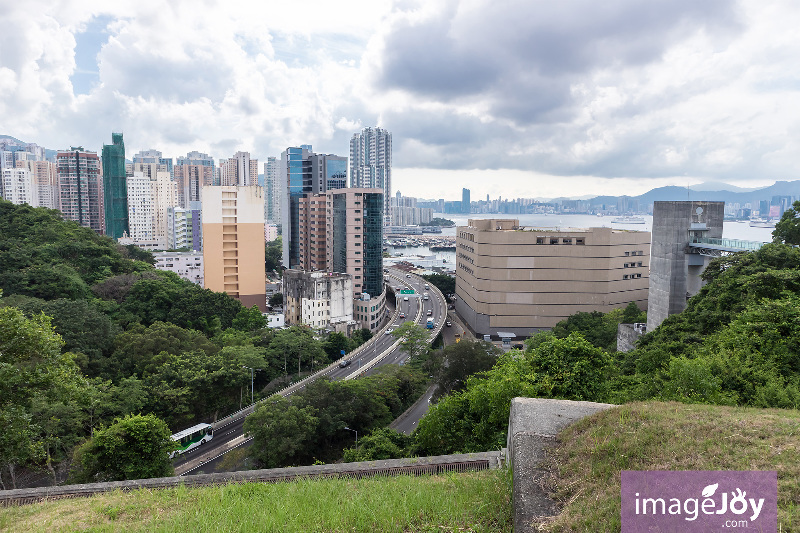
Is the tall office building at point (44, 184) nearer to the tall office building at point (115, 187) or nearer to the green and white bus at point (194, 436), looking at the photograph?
the tall office building at point (115, 187)

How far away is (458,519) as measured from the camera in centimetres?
563

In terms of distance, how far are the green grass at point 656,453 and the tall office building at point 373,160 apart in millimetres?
119073

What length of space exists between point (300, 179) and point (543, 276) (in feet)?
125

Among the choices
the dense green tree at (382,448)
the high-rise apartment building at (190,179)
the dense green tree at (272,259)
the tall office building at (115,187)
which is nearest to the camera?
the dense green tree at (382,448)

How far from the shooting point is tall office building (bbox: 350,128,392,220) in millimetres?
124625

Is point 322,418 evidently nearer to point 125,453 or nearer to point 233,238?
point 125,453

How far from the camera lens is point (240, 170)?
385ft

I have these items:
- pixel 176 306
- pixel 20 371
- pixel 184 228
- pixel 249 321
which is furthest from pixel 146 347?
pixel 184 228

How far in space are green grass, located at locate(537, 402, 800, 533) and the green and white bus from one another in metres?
21.0

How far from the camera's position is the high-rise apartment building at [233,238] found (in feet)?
146

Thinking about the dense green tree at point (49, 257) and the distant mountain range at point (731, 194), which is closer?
the dense green tree at point (49, 257)
